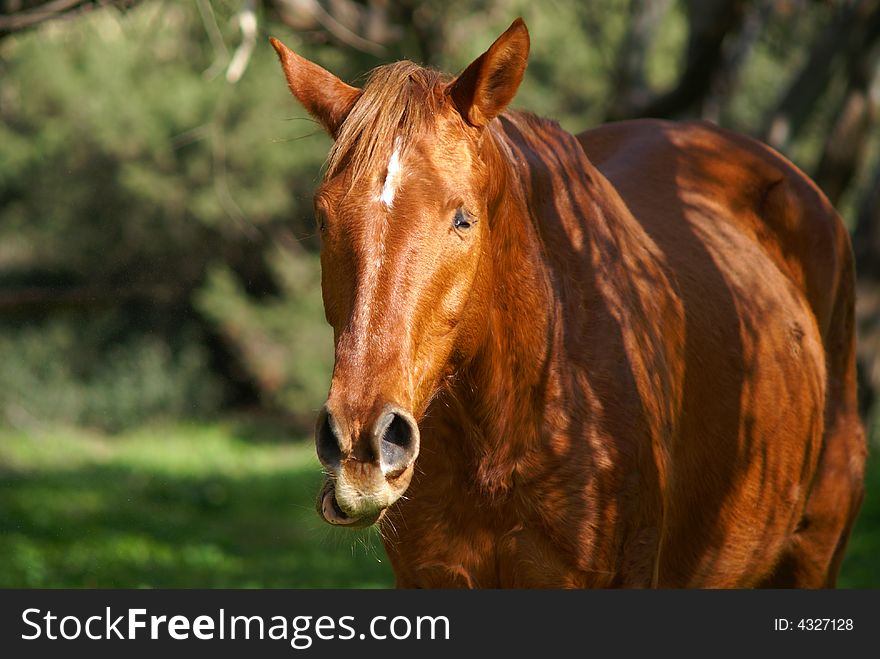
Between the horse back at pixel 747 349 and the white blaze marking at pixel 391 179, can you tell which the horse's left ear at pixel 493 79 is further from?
the horse back at pixel 747 349

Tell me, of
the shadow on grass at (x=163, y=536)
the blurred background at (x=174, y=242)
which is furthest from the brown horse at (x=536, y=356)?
the blurred background at (x=174, y=242)

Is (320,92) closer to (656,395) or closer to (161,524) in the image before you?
(656,395)

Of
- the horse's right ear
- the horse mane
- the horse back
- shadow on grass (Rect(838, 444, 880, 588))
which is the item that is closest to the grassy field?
shadow on grass (Rect(838, 444, 880, 588))

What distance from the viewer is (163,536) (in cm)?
972

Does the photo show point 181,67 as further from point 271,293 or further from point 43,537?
point 43,537

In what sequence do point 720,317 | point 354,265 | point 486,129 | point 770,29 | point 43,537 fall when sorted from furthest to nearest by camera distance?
point 770,29 < point 43,537 < point 720,317 < point 486,129 < point 354,265

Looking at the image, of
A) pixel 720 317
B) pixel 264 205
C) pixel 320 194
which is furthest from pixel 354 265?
pixel 264 205

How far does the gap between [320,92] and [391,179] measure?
0.60 m

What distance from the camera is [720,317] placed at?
4.28m

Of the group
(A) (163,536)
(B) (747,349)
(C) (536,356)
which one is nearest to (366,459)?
(C) (536,356)

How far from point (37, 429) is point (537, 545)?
15.9 m

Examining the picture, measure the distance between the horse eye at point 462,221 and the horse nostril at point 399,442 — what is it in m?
0.56

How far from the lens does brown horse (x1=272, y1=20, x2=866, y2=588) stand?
112 inches

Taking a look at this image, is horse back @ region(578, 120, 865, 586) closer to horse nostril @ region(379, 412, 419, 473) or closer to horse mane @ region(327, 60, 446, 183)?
horse nostril @ region(379, 412, 419, 473)
